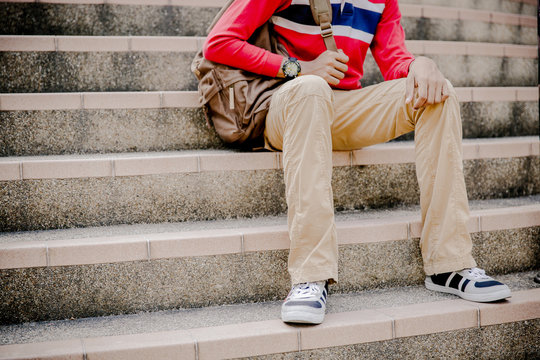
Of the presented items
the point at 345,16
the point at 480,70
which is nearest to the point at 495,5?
the point at 480,70

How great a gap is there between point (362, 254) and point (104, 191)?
3.42 ft

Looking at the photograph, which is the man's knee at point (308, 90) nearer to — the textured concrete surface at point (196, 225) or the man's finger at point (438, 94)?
the man's finger at point (438, 94)

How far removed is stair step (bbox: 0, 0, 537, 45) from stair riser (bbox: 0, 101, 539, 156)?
0.77 meters

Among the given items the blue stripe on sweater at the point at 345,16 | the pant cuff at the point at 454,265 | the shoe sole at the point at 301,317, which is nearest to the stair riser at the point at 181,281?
the pant cuff at the point at 454,265

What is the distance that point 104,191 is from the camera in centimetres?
188

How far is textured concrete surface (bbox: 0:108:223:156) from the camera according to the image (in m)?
2.08

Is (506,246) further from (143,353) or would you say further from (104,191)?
(104,191)

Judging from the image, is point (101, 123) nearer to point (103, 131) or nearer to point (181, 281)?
point (103, 131)

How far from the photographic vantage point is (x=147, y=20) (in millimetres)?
2736

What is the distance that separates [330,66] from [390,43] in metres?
0.38

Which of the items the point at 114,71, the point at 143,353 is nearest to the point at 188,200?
the point at 143,353

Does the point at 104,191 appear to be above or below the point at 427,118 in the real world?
below

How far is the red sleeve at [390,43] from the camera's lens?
2078mm

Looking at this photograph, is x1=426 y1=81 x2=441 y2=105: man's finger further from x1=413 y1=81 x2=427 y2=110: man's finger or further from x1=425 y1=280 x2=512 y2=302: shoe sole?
x1=425 y1=280 x2=512 y2=302: shoe sole
